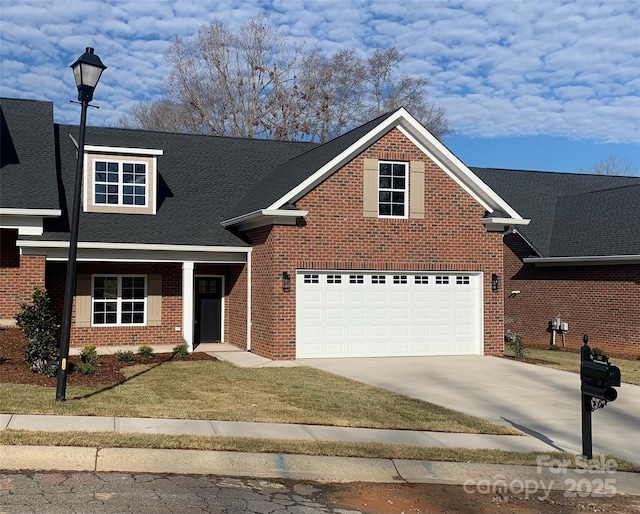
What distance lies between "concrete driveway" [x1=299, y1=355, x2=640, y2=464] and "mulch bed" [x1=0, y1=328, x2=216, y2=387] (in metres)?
3.83

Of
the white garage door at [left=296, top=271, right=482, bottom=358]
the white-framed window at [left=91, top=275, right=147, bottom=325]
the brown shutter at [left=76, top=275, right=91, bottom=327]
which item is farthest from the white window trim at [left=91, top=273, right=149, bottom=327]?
the white garage door at [left=296, top=271, right=482, bottom=358]

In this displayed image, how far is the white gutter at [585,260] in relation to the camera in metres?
20.5

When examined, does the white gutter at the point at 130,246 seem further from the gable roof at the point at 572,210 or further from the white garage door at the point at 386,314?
the gable roof at the point at 572,210

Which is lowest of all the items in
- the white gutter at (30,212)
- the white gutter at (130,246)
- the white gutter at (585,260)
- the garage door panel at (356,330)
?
the garage door panel at (356,330)

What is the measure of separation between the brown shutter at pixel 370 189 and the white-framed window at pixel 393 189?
0.20 metres

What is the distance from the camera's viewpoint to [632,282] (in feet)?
67.9

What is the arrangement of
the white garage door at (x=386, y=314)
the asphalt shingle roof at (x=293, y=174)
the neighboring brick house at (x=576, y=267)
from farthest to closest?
the neighboring brick house at (x=576, y=267) → the asphalt shingle roof at (x=293, y=174) → the white garage door at (x=386, y=314)

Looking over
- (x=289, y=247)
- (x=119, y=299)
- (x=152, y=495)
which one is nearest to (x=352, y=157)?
(x=289, y=247)

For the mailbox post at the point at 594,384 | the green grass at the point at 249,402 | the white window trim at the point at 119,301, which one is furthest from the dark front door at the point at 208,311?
the mailbox post at the point at 594,384

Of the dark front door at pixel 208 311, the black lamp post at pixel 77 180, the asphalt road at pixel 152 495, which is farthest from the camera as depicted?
the dark front door at pixel 208 311

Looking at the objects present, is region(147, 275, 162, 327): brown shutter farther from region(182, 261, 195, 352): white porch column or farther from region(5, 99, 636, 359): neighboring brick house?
region(182, 261, 195, 352): white porch column

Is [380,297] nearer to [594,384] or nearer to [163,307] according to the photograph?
[163,307]

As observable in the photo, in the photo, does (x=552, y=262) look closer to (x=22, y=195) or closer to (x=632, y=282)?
(x=632, y=282)

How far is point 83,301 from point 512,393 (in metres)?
11.7
